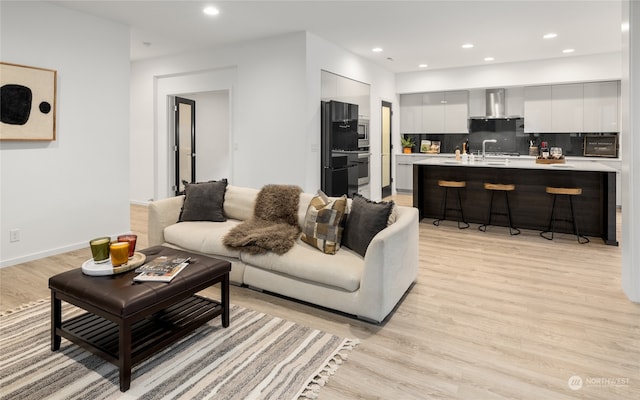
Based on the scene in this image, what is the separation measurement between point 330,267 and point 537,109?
6838 mm

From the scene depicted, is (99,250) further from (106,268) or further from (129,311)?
(129,311)

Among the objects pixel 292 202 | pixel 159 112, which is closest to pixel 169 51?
pixel 159 112

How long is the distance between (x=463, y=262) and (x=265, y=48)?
158 inches

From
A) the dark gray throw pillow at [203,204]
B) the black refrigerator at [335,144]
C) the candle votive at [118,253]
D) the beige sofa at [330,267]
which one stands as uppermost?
the black refrigerator at [335,144]

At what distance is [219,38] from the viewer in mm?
5695

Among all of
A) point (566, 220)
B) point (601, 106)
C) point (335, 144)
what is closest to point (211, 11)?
point (335, 144)

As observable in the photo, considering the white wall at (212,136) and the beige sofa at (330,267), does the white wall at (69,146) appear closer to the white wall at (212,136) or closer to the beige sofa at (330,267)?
the beige sofa at (330,267)

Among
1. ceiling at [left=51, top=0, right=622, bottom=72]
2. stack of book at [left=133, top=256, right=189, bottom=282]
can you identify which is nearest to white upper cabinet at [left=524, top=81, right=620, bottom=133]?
ceiling at [left=51, top=0, right=622, bottom=72]

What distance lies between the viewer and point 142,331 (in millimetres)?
2301

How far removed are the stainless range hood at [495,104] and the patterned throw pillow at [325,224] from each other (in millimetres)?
6207

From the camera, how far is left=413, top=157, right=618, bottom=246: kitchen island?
4.90 metres

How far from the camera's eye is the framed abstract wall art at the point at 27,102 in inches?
148

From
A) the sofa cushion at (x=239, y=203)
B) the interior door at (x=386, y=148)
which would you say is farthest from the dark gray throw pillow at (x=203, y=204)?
the interior door at (x=386, y=148)

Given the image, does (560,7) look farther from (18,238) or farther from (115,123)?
(18,238)
